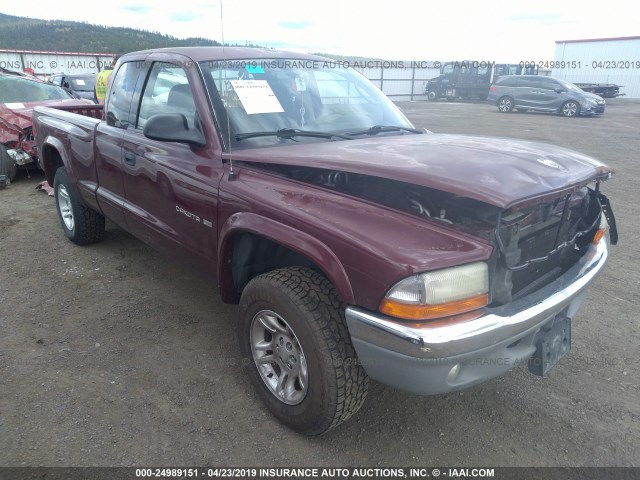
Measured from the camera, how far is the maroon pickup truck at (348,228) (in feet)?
6.32

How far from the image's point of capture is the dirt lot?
2.37m

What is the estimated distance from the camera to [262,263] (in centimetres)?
277

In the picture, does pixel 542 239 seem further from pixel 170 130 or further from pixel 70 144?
pixel 70 144

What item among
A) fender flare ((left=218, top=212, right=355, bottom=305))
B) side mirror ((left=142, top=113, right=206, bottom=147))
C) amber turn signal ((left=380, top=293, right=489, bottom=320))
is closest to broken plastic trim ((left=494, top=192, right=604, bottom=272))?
amber turn signal ((left=380, top=293, right=489, bottom=320))

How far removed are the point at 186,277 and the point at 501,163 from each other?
10.00ft

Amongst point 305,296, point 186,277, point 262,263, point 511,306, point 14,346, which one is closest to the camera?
point 511,306

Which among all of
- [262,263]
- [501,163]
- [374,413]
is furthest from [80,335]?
[501,163]

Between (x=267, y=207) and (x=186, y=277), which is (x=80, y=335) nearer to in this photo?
(x=186, y=277)

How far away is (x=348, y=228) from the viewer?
6.72 ft

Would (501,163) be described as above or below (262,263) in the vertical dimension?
above

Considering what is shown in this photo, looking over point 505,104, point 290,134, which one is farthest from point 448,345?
point 505,104

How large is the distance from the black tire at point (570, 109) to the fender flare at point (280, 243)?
19420 millimetres

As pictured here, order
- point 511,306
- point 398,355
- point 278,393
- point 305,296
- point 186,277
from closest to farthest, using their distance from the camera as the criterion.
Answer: point 398,355 → point 511,306 → point 305,296 → point 278,393 → point 186,277

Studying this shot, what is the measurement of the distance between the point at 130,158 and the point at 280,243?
5.96 ft
